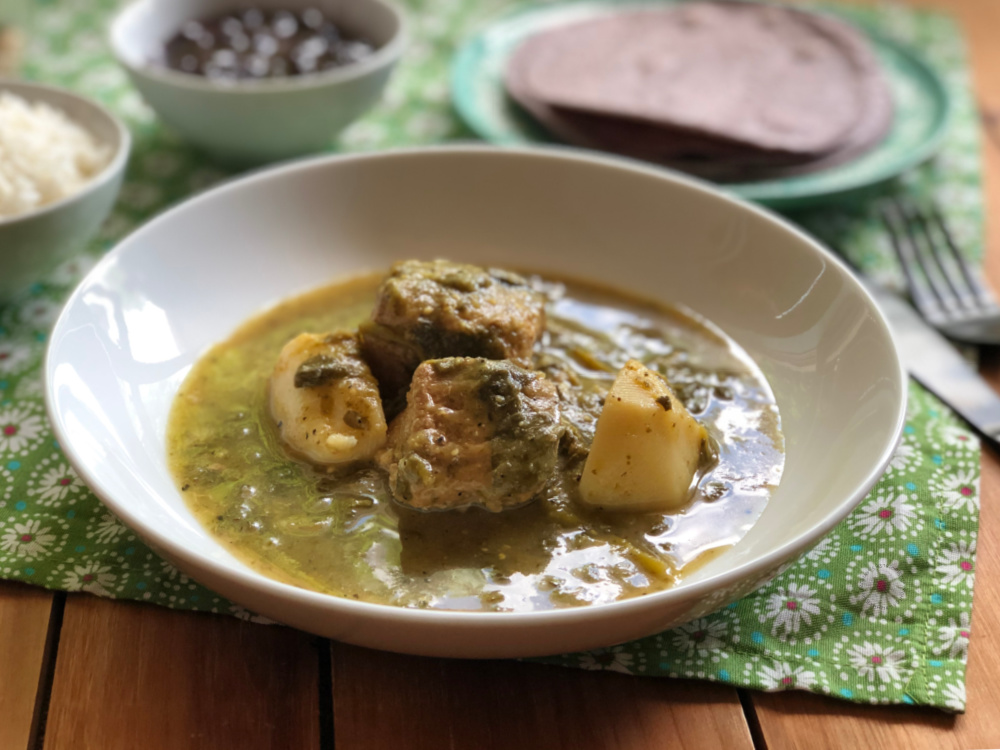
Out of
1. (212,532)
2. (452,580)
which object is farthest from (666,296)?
(212,532)

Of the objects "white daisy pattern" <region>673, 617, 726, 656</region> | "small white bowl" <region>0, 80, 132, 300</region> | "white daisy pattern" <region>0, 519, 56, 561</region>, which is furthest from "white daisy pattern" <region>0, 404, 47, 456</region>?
"white daisy pattern" <region>673, 617, 726, 656</region>

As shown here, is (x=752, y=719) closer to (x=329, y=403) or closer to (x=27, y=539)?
(x=329, y=403)

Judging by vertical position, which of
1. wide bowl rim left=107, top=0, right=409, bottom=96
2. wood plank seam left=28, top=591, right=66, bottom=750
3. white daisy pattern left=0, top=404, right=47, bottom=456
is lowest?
white daisy pattern left=0, top=404, right=47, bottom=456

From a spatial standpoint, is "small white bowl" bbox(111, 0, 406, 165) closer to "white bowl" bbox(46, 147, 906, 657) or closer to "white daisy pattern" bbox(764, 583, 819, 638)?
"white bowl" bbox(46, 147, 906, 657)

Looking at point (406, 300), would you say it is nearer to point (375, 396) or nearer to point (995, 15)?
point (375, 396)

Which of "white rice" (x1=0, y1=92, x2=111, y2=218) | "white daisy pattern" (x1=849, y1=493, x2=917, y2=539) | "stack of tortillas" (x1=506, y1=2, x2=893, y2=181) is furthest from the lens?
"stack of tortillas" (x1=506, y1=2, x2=893, y2=181)

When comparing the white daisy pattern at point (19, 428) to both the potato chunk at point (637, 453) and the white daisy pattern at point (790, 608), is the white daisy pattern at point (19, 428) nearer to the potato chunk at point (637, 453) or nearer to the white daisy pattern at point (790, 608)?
the potato chunk at point (637, 453)

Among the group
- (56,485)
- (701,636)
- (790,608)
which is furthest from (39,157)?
(790,608)
